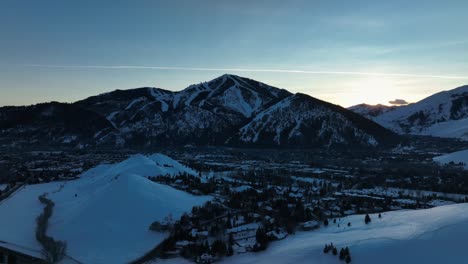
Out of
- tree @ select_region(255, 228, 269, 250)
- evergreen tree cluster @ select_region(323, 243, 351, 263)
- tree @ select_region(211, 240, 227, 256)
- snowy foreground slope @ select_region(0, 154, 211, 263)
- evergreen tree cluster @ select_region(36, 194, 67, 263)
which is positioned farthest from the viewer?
snowy foreground slope @ select_region(0, 154, 211, 263)

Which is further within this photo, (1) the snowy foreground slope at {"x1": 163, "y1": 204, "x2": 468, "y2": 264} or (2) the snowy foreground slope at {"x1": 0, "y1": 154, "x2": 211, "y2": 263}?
(2) the snowy foreground slope at {"x1": 0, "y1": 154, "x2": 211, "y2": 263}

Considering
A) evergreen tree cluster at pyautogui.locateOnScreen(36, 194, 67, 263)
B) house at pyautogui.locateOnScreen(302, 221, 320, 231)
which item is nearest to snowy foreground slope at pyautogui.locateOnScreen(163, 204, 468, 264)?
house at pyautogui.locateOnScreen(302, 221, 320, 231)

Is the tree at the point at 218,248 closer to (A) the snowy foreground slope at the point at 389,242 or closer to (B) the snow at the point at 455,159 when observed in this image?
(A) the snowy foreground slope at the point at 389,242

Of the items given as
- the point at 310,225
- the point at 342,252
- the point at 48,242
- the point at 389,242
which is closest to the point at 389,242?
the point at 389,242

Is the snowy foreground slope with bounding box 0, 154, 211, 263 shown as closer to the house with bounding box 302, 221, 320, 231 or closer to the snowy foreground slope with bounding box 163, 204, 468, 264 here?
the snowy foreground slope with bounding box 163, 204, 468, 264

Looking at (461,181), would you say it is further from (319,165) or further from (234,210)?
(234,210)

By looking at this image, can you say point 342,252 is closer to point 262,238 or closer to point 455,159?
point 262,238

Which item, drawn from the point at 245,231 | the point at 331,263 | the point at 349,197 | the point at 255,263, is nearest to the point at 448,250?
the point at 331,263
